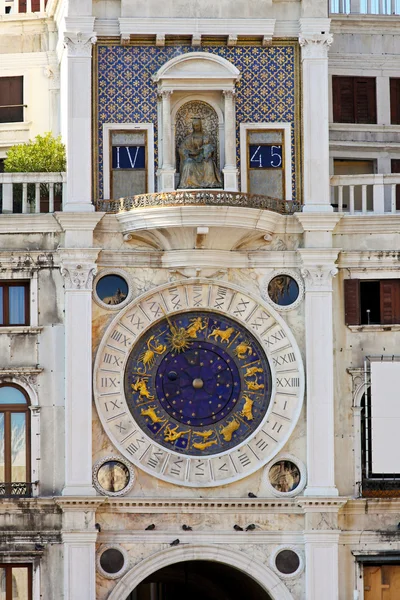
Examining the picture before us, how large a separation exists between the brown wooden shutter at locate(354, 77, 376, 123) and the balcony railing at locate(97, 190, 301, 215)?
5016 millimetres

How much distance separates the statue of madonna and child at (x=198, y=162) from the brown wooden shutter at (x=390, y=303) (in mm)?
3699

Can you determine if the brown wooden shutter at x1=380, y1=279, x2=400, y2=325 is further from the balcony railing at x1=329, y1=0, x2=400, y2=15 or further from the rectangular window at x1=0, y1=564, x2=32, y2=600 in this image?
the rectangular window at x1=0, y1=564, x2=32, y2=600

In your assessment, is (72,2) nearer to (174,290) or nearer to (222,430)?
(174,290)

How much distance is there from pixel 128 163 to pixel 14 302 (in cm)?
341

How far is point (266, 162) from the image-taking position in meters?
37.4

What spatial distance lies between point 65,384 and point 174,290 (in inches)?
107

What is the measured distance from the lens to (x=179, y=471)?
36281 millimetres

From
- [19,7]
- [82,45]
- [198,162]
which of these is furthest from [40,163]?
[19,7]

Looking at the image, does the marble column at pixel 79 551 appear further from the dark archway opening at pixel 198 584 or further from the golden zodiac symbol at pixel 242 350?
the dark archway opening at pixel 198 584

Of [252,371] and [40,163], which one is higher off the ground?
[40,163]

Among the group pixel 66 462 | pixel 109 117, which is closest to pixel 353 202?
pixel 109 117

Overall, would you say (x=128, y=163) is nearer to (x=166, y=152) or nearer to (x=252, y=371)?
(x=166, y=152)

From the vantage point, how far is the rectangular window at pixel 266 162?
37344 mm

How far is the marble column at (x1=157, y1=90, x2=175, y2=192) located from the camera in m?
36.7
